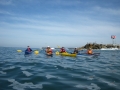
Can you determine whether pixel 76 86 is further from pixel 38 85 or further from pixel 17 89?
pixel 17 89

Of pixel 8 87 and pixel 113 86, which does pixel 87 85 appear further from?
pixel 8 87

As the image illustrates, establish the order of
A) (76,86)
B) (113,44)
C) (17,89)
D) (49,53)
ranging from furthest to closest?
(113,44)
(49,53)
(76,86)
(17,89)

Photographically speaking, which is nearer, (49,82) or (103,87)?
(103,87)

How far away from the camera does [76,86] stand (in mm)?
8844

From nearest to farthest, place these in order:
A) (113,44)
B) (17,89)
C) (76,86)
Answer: (17,89)
(76,86)
(113,44)

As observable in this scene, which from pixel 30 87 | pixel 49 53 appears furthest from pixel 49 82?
pixel 49 53

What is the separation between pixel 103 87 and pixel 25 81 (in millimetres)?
5756

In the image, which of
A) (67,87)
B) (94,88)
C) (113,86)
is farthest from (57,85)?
(113,86)

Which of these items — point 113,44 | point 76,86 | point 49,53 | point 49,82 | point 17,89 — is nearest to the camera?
point 17,89

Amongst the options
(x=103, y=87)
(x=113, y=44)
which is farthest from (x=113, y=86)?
(x=113, y=44)

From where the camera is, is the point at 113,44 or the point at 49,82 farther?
the point at 113,44

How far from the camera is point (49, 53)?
105ft

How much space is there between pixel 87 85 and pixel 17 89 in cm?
480

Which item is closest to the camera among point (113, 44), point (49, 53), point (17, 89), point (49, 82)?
point (17, 89)
